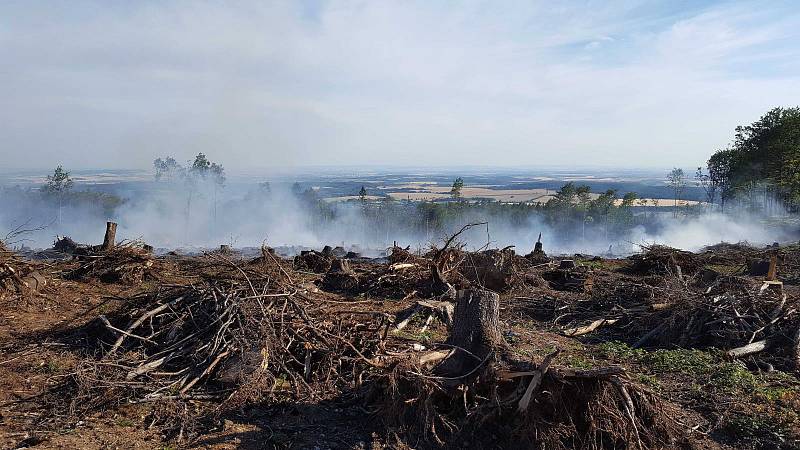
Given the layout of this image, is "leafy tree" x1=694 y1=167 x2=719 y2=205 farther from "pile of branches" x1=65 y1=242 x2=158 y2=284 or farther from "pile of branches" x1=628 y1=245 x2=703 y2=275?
"pile of branches" x1=65 y1=242 x2=158 y2=284

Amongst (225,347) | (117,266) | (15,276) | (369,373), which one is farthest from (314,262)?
(369,373)

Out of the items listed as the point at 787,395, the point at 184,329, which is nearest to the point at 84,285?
the point at 184,329

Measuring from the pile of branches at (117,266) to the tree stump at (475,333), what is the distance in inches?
346

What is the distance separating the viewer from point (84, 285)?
10867 millimetres

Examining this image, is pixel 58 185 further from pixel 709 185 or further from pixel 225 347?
pixel 709 185

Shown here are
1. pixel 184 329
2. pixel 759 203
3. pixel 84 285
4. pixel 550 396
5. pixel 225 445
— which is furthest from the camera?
pixel 759 203

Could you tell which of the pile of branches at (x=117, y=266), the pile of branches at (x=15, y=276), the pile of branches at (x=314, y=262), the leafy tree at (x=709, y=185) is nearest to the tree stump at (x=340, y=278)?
the pile of branches at (x=314, y=262)

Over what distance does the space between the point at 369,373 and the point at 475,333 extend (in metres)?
1.49

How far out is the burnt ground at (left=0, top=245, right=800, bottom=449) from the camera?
4617 mm

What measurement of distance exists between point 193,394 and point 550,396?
350 centimetres

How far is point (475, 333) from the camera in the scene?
4988 millimetres

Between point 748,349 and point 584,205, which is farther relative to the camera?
point 584,205

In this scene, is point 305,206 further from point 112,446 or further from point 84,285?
point 112,446

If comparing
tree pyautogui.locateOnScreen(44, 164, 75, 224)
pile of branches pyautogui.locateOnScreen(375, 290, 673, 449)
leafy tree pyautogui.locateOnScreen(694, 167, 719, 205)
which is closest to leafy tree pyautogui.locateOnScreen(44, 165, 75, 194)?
tree pyautogui.locateOnScreen(44, 164, 75, 224)
